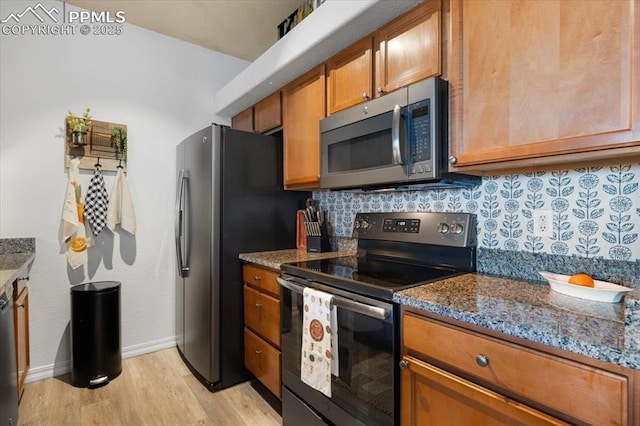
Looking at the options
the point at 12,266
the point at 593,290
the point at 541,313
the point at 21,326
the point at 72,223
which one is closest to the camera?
the point at 541,313

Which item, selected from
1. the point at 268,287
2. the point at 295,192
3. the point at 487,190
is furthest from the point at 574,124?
the point at 295,192

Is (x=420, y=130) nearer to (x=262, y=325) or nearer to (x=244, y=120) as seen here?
(x=262, y=325)

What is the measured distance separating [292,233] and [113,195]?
141 centimetres

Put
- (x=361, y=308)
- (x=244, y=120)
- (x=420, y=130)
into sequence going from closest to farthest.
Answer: (x=361, y=308) < (x=420, y=130) < (x=244, y=120)

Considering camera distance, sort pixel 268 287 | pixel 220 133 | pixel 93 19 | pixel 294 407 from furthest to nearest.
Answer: pixel 93 19
pixel 220 133
pixel 268 287
pixel 294 407

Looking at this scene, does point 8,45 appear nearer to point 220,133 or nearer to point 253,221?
point 220,133

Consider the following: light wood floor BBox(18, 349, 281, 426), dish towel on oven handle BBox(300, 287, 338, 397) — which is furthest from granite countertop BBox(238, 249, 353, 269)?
light wood floor BBox(18, 349, 281, 426)

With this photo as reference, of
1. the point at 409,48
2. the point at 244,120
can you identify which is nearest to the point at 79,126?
the point at 244,120

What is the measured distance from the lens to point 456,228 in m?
1.59

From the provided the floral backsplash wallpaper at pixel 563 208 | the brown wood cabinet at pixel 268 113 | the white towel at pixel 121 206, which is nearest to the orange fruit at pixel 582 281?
the floral backsplash wallpaper at pixel 563 208

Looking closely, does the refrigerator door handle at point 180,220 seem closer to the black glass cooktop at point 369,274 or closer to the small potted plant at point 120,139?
the small potted plant at point 120,139

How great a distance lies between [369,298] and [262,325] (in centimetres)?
100

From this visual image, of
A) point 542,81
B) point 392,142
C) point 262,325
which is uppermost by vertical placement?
point 542,81

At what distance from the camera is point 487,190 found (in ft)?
5.12
